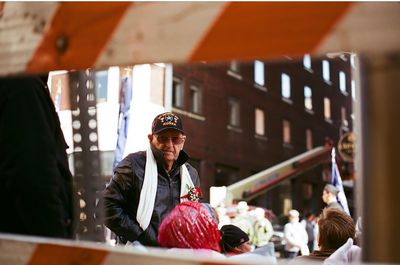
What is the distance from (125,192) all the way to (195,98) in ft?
65.2

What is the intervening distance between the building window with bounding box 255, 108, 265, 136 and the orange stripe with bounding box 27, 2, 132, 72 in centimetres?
2827

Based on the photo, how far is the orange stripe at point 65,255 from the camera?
131 centimetres

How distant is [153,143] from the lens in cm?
371

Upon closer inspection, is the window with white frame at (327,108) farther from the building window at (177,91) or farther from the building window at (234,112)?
the building window at (177,91)

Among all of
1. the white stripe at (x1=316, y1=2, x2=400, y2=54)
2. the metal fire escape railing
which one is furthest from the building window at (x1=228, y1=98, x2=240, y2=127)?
the white stripe at (x1=316, y1=2, x2=400, y2=54)

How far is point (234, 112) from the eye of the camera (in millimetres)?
27641

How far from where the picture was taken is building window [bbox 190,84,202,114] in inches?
910

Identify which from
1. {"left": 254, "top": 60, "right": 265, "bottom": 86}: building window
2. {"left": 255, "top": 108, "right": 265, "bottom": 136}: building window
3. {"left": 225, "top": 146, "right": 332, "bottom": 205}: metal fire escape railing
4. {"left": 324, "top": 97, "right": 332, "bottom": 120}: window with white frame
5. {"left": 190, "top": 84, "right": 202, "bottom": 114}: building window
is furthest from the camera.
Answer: {"left": 324, "top": 97, "right": 332, "bottom": 120}: window with white frame

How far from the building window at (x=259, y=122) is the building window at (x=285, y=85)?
3.23 m

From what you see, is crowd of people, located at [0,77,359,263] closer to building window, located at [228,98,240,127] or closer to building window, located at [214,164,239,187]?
building window, located at [214,164,239,187]

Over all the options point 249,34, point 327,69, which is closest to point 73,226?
point 249,34

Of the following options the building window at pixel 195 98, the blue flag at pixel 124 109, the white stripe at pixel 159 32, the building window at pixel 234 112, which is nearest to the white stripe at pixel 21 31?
the white stripe at pixel 159 32

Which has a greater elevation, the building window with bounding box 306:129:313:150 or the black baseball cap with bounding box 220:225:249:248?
the building window with bounding box 306:129:313:150

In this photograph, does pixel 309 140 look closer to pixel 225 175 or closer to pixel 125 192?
pixel 225 175
